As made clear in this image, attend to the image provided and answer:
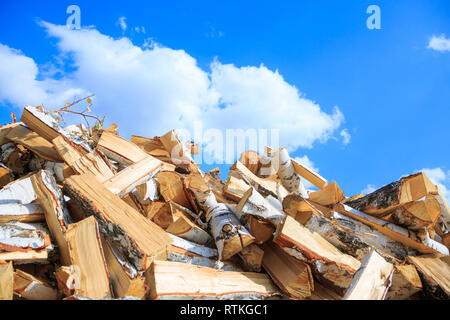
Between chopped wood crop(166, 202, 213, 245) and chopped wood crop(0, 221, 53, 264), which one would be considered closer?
chopped wood crop(0, 221, 53, 264)

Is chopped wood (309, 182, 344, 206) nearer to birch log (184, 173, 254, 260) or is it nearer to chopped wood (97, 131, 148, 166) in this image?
birch log (184, 173, 254, 260)

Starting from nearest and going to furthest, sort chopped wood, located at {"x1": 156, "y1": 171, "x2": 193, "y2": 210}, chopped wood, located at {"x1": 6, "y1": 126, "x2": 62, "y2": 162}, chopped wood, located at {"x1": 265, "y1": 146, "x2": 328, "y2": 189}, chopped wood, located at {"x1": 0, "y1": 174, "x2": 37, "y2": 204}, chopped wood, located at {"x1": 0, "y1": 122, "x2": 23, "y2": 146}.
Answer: chopped wood, located at {"x1": 0, "y1": 174, "x2": 37, "y2": 204}, chopped wood, located at {"x1": 156, "y1": 171, "x2": 193, "y2": 210}, chopped wood, located at {"x1": 6, "y1": 126, "x2": 62, "y2": 162}, chopped wood, located at {"x1": 0, "y1": 122, "x2": 23, "y2": 146}, chopped wood, located at {"x1": 265, "y1": 146, "x2": 328, "y2": 189}

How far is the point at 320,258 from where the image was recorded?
221 cm

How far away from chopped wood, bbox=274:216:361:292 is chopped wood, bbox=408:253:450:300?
581 millimetres

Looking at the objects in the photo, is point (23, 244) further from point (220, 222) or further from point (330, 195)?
point (330, 195)

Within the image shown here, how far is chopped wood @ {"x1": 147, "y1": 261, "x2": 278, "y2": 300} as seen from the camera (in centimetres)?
185

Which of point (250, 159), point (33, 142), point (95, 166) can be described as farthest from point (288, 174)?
point (33, 142)

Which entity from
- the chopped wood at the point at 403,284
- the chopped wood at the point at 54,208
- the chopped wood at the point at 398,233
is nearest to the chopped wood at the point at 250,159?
the chopped wood at the point at 398,233

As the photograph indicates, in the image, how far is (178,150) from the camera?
3977 mm

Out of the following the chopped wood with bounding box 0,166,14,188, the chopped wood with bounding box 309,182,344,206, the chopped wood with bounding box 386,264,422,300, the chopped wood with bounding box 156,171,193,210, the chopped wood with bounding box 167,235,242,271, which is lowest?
the chopped wood with bounding box 386,264,422,300

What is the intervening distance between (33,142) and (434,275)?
14.1ft

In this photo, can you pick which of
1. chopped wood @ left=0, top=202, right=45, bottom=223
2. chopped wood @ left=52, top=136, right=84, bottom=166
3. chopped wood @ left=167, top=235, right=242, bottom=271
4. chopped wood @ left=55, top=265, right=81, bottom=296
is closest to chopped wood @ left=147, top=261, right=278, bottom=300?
chopped wood @ left=167, top=235, right=242, bottom=271
